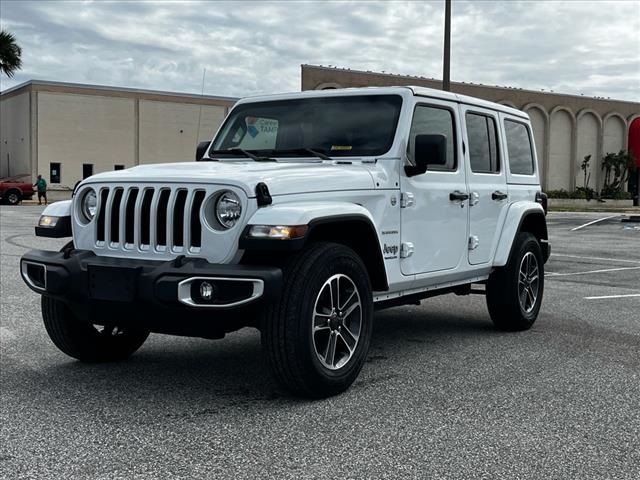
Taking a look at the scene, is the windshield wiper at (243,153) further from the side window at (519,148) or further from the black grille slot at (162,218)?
the side window at (519,148)

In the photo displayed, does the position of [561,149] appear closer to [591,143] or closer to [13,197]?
[591,143]

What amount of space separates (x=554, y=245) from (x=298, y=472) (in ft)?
52.1

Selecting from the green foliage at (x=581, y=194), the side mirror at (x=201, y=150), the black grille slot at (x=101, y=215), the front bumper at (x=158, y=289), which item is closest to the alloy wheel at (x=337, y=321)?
the front bumper at (x=158, y=289)

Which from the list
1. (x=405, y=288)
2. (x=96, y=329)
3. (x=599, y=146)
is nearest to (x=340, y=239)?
(x=405, y=288)

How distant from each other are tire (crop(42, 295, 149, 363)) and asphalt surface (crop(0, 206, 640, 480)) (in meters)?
0.13

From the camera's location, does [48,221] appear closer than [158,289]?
No

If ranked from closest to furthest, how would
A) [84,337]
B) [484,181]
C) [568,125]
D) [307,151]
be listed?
[84,337], [307,151], [484,181], [568,125]

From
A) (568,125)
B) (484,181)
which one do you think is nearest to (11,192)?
(484,181)

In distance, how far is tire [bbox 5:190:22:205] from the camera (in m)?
40.9

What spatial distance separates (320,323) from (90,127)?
51.3 meters

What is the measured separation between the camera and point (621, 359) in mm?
6180

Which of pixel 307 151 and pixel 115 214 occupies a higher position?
pixel 307 151

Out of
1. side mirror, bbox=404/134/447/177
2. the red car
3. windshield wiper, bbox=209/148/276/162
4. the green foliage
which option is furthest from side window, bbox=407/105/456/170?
the green foliage

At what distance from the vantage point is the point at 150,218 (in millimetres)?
4812
